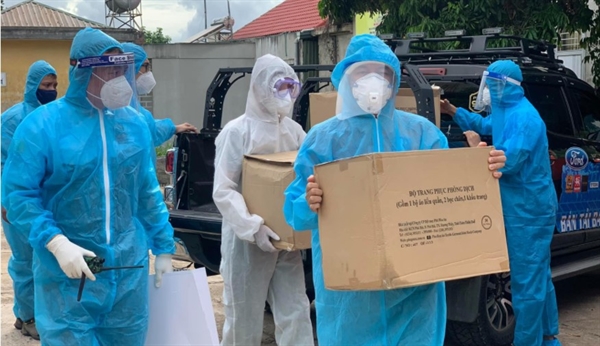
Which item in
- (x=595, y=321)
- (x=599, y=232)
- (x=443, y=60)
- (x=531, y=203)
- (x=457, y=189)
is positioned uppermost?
(x=443, y=60)

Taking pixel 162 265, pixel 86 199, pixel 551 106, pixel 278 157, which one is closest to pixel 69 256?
pixel 86 199

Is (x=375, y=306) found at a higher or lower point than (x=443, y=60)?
lower

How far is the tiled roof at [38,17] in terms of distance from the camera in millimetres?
29453

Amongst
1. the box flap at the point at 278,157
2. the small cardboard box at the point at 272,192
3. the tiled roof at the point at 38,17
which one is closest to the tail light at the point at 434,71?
the box flap at the point at 278,157

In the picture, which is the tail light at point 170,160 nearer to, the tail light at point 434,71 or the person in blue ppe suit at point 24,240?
the person in blue ppe suit at point 24,240

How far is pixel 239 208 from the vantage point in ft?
15.0

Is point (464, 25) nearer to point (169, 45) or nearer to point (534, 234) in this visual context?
point (534, 234)

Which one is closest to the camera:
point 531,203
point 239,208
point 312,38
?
point 239,208

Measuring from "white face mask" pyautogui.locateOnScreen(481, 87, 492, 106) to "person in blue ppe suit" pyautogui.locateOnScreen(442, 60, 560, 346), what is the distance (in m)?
0.03

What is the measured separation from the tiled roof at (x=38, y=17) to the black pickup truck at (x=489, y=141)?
2361cm

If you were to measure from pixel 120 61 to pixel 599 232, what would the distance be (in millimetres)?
4476

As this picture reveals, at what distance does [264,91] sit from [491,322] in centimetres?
225

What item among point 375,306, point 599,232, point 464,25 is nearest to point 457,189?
point 375,306

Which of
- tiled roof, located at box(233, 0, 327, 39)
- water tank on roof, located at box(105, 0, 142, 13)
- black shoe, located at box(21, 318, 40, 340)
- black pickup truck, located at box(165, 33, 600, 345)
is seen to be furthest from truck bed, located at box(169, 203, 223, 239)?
water tank on roof, located at box(105, 0, 142, 13)
